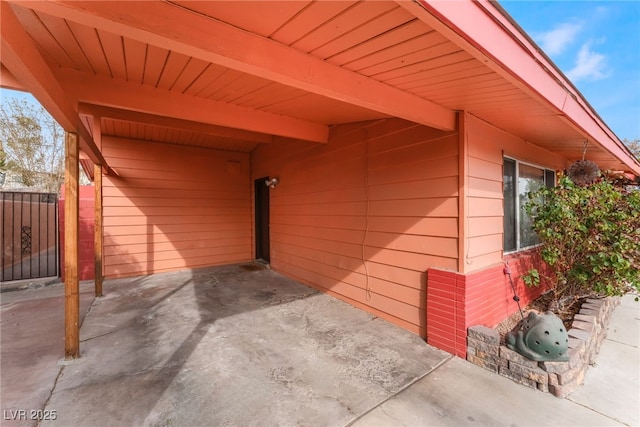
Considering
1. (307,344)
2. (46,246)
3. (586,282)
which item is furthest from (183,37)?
(46,246)

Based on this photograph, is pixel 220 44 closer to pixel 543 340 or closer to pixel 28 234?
pixel 543 340

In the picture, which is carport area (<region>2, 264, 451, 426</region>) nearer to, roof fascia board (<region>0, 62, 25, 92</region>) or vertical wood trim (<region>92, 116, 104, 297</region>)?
vertical wood trim (<region>92, 116, 104, 297</region>)

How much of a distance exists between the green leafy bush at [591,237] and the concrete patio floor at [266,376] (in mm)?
696

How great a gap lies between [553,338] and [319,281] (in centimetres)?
301

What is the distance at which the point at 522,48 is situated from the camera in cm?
153

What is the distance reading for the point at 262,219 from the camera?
6.78 metres

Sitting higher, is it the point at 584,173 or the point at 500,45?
the point at 500,45

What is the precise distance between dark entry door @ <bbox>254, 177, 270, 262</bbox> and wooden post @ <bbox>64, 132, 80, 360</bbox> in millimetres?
3963

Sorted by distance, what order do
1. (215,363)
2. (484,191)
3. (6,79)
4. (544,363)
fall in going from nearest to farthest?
(6,79)
(544,363)
(215,363)
(484,191)

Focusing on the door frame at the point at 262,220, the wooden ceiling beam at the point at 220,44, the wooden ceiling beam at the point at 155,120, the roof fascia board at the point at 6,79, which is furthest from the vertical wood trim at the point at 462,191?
the door frame at the point at 262,220

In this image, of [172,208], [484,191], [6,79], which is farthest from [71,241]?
[484,191]

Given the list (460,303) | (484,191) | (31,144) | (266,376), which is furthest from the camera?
(31,144)

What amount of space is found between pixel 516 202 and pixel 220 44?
147 inches

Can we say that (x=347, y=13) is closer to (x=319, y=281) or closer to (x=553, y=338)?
(x=553, y=338)
